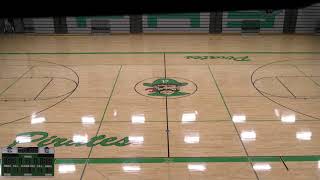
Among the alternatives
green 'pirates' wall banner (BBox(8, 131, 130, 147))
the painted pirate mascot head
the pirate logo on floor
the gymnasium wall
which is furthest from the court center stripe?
the gymnasium wall

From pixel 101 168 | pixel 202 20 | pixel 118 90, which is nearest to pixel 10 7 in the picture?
pixel 101 168

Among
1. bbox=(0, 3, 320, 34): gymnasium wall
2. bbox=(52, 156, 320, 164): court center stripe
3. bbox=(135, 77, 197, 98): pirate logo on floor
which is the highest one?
bbox=(0, 3, 320, 34): gymnasium wall

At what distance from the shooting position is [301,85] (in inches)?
360

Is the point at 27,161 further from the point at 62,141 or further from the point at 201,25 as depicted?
the point at 201,25

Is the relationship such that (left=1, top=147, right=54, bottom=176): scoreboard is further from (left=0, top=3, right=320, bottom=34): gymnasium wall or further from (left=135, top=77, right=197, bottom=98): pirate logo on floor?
(left=0, top=3, right=320, bottom=34): gymnasium wall

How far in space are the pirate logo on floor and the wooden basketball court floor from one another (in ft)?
0.09

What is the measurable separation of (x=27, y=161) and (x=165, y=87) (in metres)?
5.15

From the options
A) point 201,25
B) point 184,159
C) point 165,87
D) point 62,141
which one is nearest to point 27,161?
point 62,141

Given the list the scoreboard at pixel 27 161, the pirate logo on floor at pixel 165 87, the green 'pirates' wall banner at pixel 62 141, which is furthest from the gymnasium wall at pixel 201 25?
the scoreboard at pixel 27 161

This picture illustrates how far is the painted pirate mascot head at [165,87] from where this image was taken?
871 cm

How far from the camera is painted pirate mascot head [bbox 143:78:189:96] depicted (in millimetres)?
8711

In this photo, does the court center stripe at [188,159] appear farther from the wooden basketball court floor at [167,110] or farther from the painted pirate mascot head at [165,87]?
the painted pirate mascot head at [165,87]

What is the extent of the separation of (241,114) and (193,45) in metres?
6.96

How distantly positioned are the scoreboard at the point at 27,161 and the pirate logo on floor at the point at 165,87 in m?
4.29
